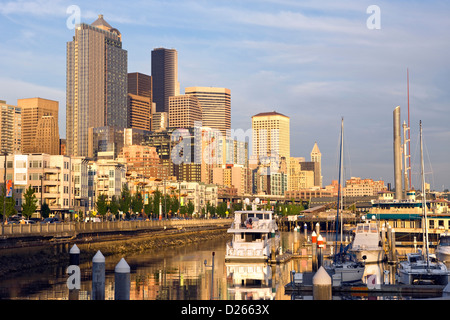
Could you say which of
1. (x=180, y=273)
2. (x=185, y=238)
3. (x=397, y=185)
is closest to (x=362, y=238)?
(x=180, y=273)

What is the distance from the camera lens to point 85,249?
3044 inches

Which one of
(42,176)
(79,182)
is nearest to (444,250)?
(42,176)

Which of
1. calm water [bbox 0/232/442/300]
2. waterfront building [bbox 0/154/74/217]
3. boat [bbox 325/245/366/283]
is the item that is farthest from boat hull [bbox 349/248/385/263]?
waterfront building [bbox 0/154/74/217]

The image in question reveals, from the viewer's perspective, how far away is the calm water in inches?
1764

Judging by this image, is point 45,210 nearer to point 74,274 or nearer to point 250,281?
point 250,281

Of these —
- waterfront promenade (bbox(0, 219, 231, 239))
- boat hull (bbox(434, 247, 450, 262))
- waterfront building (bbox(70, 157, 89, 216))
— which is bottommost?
boat hull (bbox(434, 247, 450, 262))

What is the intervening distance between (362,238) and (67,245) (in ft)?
→ 110

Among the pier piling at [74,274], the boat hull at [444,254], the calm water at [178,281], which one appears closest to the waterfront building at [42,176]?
the calm water at [178,281]

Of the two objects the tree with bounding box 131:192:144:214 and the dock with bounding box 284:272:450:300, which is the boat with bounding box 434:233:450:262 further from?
the tree with bounding box 131:192:144:214

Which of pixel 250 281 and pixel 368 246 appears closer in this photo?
pixel 250 281

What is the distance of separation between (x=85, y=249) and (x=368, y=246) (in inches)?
1290

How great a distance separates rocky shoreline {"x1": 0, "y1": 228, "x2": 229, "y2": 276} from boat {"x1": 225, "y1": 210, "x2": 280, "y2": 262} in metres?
17.3
